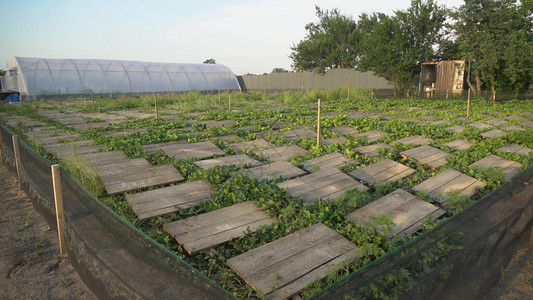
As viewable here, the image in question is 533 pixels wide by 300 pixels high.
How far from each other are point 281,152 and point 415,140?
3.25 meters

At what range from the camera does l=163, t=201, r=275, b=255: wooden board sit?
3408 mm

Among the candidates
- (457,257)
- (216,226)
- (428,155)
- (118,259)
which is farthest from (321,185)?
(118,259)

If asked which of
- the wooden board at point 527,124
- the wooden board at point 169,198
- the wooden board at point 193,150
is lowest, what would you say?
the wooden board at point 169,198

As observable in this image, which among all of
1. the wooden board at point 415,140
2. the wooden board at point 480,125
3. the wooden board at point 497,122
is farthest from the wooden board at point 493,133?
the wooden board at point 415,140

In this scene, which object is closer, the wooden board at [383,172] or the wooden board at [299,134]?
the wooden board at [383,172]

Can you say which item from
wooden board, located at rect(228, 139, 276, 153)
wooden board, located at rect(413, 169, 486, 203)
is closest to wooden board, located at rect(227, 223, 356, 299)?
wooden board, located at rect(413, 169, 486, 203)

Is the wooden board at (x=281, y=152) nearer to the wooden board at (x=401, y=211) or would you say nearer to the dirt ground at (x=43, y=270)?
the wooden board at (x=401, y=211)

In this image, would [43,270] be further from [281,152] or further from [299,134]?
[299,134]

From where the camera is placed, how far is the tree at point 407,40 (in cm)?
1961

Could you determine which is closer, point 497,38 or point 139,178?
point 139,178

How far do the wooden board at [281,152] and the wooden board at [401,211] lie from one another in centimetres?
240

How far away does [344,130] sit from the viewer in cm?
895

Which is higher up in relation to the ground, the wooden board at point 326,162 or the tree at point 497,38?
the tree at point 497,38

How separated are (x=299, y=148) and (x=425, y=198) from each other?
304 centimetres
